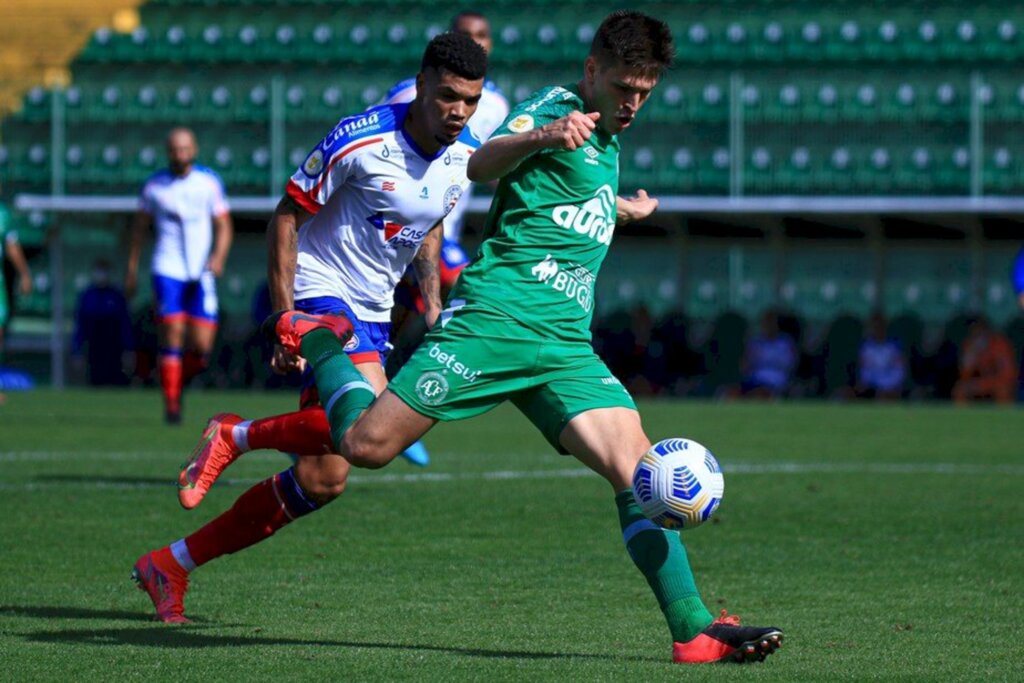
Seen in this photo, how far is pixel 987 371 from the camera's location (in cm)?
2217

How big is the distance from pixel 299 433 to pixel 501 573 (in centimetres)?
143

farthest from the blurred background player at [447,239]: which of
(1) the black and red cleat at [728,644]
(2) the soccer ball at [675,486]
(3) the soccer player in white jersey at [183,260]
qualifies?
(3) the soccer player in white jersey at [183,260]

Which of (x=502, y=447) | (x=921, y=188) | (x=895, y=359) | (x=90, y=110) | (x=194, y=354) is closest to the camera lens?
(x=502, y=447)

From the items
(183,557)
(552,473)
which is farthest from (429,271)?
(552,473)

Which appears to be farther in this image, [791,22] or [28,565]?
[791,22]

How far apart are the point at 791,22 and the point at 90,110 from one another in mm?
11190

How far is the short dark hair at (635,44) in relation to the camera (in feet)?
15.9

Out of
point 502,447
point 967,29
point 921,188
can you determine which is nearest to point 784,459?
point 502,447

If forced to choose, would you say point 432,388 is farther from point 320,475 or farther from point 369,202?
point 369,202

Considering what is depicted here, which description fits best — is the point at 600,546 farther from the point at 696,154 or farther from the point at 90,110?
the point at 90,110

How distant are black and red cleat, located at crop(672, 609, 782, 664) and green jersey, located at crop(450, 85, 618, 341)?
929 mm

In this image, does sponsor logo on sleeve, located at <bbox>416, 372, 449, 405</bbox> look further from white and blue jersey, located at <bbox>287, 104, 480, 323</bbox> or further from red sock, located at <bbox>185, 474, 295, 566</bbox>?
white and blue jersey, located at <bbox>287, 104, 480, 323</bbox>

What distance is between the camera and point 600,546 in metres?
7.68

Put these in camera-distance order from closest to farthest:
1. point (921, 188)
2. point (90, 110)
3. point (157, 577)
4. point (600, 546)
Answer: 1. point (157, 577)
2. point (600, 546)
3. point (921, 188)
4. point (90, 110)
